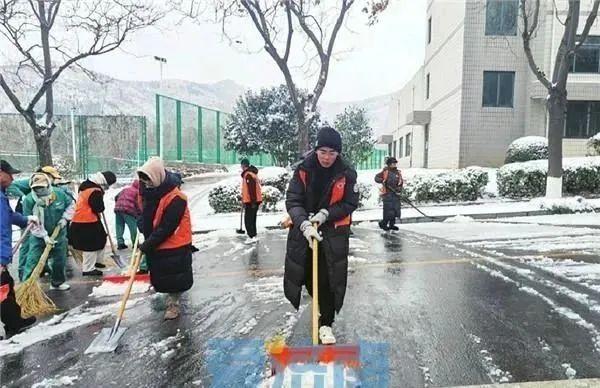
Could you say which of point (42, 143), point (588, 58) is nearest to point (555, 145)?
point (588, 58)

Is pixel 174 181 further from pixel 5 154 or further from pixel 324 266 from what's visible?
pixel 5 154

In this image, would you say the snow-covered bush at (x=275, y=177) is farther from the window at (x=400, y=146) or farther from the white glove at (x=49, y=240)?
the window at (x=400, y=146)

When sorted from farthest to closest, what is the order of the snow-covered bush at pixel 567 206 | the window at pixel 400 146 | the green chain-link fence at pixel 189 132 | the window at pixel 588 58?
1. the window at pixel 400 146
2. the green chain-link fence at pixel 189 132
3. the window at pixel 588 58
4. the snow-covered bush at pixel 567 206

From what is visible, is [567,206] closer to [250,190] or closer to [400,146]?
[250,190]

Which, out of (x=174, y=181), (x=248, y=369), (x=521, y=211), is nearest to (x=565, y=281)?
(x=248, y=369)

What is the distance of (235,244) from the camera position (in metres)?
9.20

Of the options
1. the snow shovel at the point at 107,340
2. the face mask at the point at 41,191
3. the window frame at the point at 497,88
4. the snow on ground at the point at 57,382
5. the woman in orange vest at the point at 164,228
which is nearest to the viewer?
the snow on ground at the point at 57,382

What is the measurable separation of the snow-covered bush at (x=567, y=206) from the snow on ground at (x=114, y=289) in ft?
34.0

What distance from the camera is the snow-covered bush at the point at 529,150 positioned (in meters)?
17.1

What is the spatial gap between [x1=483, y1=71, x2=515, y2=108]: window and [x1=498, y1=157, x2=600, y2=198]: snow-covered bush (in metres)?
7.58

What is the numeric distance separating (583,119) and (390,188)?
16.3 m

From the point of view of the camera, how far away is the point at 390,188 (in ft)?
32.3

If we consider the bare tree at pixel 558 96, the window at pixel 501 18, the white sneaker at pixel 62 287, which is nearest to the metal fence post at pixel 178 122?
the window at pixel 501 18

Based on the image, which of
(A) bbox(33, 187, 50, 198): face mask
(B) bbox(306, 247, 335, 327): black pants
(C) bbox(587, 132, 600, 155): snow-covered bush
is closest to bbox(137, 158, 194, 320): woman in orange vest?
→ (B) bbox(306, 247, 335, 327): black pants
